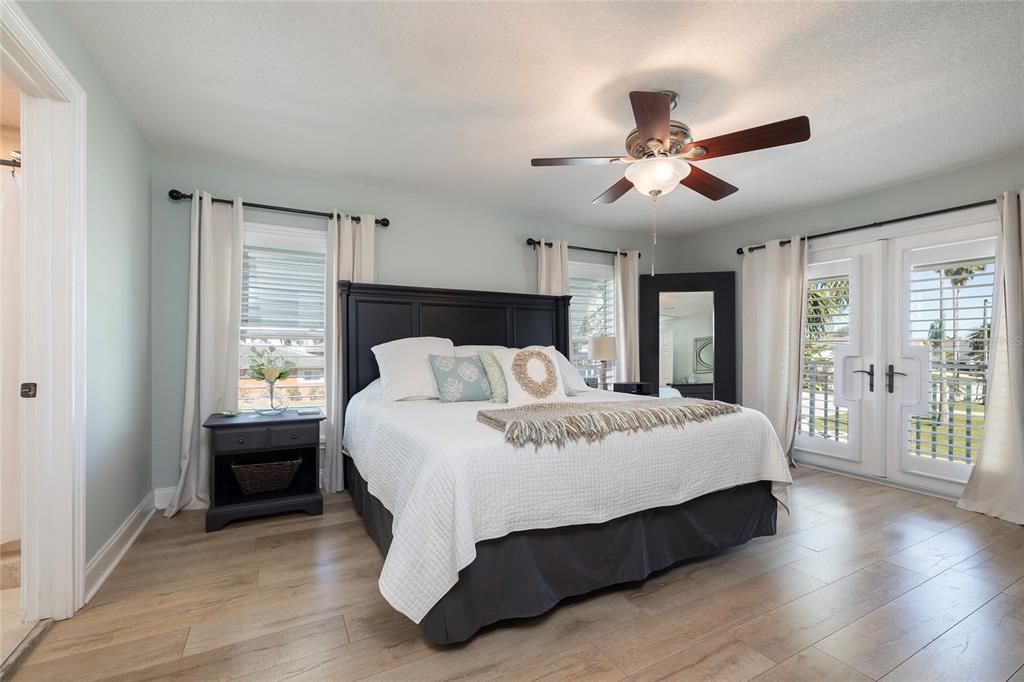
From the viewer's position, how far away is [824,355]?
4344mm

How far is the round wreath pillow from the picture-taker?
3.09 metres

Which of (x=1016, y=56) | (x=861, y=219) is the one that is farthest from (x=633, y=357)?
(x=1016, y=56)

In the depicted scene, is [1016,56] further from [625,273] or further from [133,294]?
[133,294]

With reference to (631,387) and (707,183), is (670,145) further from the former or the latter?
(631,387)

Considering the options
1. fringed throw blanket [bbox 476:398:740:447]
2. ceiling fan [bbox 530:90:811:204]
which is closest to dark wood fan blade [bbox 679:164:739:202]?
ceiling fan [bbox 530:90:811:204]

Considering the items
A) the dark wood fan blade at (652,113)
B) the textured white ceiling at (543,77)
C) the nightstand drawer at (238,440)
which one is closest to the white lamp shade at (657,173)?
the dark wood fan blade at (652,113)

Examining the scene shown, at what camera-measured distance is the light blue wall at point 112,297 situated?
214cm

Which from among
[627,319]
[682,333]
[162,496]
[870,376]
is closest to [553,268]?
[627,319]

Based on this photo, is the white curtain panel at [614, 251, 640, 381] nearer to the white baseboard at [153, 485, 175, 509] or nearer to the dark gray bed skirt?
the dark gray bed skirt

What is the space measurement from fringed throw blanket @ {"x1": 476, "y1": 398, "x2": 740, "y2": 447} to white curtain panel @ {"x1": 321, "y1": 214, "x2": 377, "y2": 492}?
1785 mm

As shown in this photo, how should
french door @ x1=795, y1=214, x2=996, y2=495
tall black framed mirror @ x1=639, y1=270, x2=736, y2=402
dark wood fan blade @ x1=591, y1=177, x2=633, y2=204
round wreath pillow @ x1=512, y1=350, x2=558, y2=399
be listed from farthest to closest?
tall black framed mirror @ x1=639, y1=270, x2=736, y2=402
french door @ x1=795, y1=214, x2=996, y2=495
round wreath pillow @ x1=512, y1=350, x2=558, y2=399
dark wood fan blade @ x1=591, y1=177, x2=633, y2=204

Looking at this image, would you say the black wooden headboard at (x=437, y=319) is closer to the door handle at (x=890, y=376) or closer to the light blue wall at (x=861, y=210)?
the light blue wall at (x=861, y=210)

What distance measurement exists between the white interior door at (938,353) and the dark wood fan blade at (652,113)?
2.92 metres

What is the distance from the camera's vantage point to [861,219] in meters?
4.06
